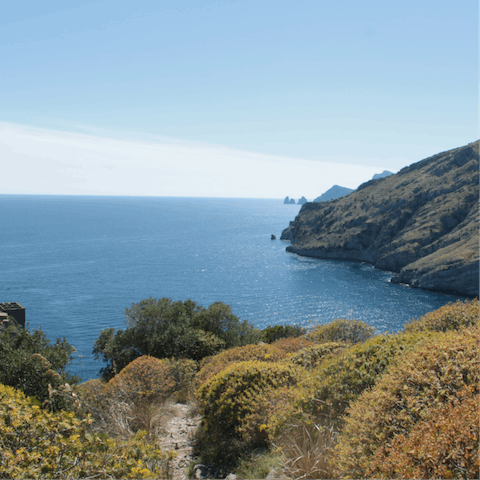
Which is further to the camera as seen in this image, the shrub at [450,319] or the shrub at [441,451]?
the shrub at [450,319]

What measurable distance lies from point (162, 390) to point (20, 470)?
31.0ft

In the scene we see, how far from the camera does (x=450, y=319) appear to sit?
11.6m

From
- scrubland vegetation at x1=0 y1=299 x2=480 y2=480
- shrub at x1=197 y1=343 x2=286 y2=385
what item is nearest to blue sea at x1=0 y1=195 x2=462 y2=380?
shrub at x1=197 y1=343 x2=286 y2=385

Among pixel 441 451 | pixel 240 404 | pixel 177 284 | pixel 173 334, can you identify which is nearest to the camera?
pixel 441 451

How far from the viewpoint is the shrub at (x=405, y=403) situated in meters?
5.72

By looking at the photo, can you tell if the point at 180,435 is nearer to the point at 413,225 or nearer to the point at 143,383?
the point at 143,383

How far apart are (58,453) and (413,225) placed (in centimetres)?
12505

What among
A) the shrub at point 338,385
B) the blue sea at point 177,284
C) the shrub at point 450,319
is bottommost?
the blue sea at point 177,284

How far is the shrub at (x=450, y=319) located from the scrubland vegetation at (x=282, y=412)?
4cm

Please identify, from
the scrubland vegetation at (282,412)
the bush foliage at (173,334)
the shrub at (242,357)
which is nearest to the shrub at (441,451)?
the scrubland vegetation at (282,412)

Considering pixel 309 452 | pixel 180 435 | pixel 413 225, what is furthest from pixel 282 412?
pixel 413 225

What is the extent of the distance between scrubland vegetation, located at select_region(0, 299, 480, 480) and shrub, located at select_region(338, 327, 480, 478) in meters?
0.02

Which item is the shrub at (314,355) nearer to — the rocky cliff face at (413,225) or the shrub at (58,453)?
the shrub at (58,453)

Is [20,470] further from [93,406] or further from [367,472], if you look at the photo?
[93,406]
